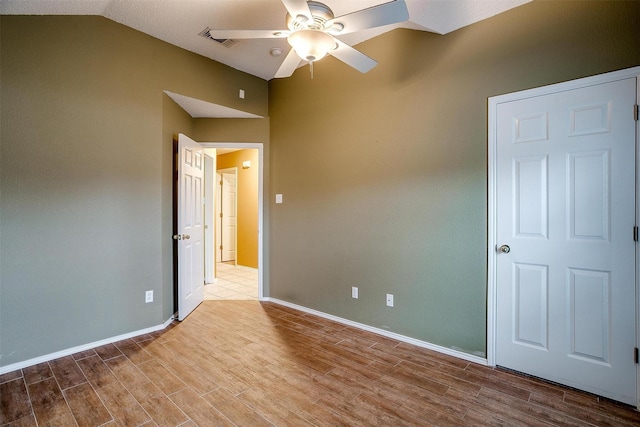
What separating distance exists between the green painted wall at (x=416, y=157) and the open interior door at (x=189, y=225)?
1.16 meters

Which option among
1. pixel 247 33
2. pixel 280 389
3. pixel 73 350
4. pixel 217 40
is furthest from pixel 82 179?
pixel 280 389

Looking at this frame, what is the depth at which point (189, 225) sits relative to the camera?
3529 millimetres

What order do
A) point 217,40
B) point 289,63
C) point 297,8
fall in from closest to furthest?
point 297,8 < point 289,63 < point 217,40

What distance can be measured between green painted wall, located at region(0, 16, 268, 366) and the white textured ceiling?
12 cm

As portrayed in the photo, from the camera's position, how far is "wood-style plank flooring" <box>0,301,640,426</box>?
1.80 meters

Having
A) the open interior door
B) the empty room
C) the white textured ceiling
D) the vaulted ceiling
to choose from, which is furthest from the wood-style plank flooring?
the vaulted ceiling

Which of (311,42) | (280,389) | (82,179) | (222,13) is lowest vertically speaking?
(280,389)

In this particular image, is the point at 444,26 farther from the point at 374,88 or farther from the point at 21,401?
the point at 21,401

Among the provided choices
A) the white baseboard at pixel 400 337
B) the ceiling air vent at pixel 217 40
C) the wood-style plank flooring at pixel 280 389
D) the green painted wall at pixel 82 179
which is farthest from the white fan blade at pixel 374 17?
the white baseboard at pixel 400 337

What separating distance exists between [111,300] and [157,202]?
100cm

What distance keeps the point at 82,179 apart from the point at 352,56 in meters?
2.47

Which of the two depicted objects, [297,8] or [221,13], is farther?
[221,13]

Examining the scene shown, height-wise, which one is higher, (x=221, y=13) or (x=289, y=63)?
(x=221, y=13)

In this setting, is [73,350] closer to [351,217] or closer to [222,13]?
[351,217]
